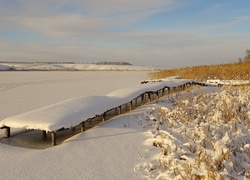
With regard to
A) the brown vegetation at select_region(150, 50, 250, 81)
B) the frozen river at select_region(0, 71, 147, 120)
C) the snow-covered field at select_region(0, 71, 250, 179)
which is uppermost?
the brown vegetation at select_region(150, 50, 250, 81)

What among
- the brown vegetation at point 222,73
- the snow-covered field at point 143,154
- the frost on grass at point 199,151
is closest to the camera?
the frost on grass at point 199,151

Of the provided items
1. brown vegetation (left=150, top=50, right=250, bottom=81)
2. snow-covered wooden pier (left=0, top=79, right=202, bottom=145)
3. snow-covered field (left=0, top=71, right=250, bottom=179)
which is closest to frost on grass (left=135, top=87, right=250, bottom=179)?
snow-covered field (left=0, top=71, right=250, bottom=179)

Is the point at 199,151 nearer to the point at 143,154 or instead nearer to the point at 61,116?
the point at 143,154

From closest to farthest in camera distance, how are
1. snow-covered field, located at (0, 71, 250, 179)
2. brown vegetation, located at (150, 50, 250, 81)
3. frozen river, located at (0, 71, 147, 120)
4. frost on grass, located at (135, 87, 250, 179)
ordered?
frost on grass, located at (135, 87, 250, 179) → snow-covered field, located at (0, 71, 250, 179) → frozen river, located at (0, 71, 147, 120) → brown vegetation, located at (150, 50, 250, 81)

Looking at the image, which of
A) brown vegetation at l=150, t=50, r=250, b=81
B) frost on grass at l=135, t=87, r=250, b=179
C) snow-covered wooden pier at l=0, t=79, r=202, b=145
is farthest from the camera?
brown vegetation at l=150, t=50, r=250, b=81

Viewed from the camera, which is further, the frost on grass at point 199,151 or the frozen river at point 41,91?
the frozen river at point 41,91

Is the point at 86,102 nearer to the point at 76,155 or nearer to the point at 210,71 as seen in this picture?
the point at 76,155

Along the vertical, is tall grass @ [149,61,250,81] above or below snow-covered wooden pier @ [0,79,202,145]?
above

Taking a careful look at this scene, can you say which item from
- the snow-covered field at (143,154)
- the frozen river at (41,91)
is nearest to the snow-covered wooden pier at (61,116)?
the snow-covered field at (143,154)

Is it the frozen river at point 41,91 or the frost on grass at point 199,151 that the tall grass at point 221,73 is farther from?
the frost on grass at point 199,151

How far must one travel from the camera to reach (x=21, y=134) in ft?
22.3

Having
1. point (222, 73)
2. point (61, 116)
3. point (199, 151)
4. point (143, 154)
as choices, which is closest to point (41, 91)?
point (61, 116)

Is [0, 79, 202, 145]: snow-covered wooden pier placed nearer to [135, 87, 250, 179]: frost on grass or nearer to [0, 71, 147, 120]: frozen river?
[135, 87, 250, 179]: frost on grass

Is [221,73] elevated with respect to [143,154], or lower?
elevated
